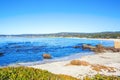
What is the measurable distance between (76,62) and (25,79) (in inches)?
760

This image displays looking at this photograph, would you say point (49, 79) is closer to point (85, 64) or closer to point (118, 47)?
point (85, 64)

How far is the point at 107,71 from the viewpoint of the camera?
22016 mm

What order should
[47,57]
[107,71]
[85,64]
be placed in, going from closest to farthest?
[107,71]
[85,64]
[47,57]

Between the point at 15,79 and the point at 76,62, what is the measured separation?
19388 millimetres

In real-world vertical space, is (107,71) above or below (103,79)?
below

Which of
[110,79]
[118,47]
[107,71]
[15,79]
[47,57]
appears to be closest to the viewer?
[15,79]

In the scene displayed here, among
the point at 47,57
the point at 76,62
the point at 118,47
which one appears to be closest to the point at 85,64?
the point at 76,62

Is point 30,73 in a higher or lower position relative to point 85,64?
higher

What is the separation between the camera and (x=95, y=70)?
22531 millimetres

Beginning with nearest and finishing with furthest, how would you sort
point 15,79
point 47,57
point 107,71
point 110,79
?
point 15,79 → point 110,79 → point 107,71 → point 47,57

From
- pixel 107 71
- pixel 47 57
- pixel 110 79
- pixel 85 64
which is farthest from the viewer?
pixel 47 57

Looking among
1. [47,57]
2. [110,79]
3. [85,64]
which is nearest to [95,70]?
[85,64]

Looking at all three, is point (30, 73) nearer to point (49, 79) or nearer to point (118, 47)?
point (49, 79)

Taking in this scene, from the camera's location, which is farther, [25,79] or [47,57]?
[47,57]
